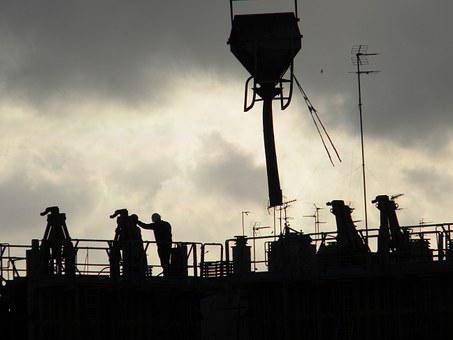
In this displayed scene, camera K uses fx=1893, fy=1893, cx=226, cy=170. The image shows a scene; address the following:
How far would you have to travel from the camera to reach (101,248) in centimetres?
6128

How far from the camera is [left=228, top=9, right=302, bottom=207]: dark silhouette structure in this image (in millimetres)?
63781

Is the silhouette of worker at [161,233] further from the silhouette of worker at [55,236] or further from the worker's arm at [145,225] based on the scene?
the silhouette of worker at [55,236]

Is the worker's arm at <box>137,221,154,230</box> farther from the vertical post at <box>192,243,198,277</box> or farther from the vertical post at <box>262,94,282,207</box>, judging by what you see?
the vertical post at <box>262,94,282,207</box>

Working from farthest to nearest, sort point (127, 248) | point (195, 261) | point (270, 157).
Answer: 1. point (270, 157)
2. point (195, 261)
3. point (127, 248)

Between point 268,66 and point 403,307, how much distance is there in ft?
30.8

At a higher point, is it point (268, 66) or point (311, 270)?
point (268, 66)

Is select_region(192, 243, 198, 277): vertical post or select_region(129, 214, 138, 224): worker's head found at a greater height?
select_region(129, 214, 138, 224): worker's head

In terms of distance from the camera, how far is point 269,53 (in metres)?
64.3

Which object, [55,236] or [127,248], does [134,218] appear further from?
[55,236]

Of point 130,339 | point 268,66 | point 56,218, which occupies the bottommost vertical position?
point 130,339

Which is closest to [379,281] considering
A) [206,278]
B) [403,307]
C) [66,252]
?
[403,307]

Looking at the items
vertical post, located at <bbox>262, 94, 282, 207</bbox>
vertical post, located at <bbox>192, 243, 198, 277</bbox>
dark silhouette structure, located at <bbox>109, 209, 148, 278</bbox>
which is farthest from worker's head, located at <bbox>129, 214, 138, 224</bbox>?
vertical post, located at <bbox>262, 94, 282, 207</bbox>

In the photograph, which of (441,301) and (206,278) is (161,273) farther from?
(441,301)

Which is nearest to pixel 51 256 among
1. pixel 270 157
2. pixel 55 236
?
pixel 55 236
